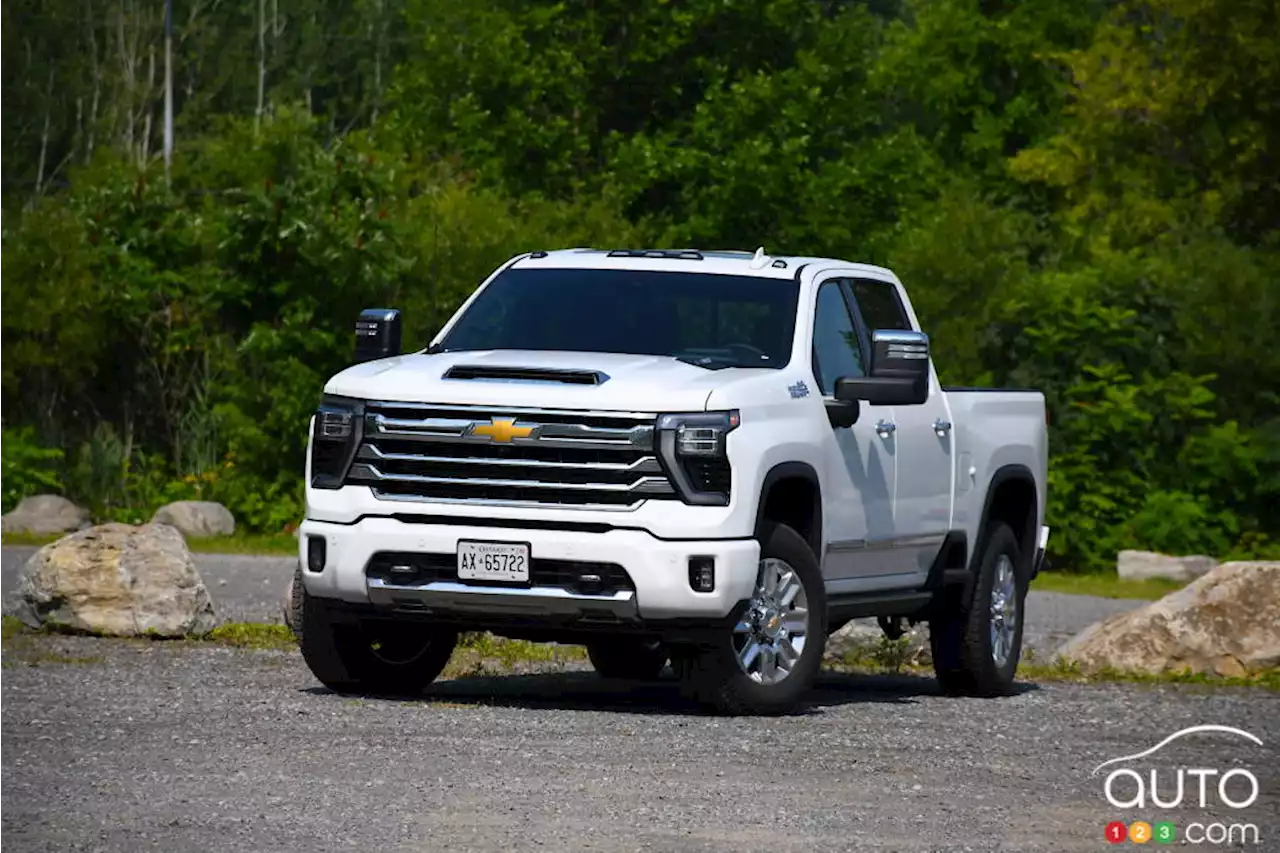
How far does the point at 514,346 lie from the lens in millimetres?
12953

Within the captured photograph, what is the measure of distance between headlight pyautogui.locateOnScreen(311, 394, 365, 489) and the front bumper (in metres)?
0.38

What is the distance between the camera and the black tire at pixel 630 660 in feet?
48.2

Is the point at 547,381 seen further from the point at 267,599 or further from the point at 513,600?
the point at 267,599

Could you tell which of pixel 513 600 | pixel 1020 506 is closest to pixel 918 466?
pixel 1020 506

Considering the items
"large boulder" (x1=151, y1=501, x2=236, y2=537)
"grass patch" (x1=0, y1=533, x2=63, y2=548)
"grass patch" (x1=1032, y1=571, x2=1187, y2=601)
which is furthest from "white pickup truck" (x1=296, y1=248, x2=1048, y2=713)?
"large boulder" (x1=151, y1=501, x2=236, y2=537)

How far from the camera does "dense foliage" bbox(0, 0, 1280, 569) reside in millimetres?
29172

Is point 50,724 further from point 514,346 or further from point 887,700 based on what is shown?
point 887,700

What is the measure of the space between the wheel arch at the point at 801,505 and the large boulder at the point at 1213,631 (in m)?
4.21

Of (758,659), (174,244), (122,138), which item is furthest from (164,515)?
(122,138)

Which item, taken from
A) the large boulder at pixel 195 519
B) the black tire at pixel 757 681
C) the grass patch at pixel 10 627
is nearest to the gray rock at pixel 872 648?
the black tire at pixel 757 681

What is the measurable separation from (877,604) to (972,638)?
3.99 feet

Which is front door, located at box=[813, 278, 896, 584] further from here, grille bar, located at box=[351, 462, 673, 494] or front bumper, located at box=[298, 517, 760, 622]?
grille bar, located at box=[351, 462, 673, 494]

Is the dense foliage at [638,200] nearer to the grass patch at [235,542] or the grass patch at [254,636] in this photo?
the grass patch at [235,542]

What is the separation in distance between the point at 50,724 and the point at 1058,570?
66.8ft
